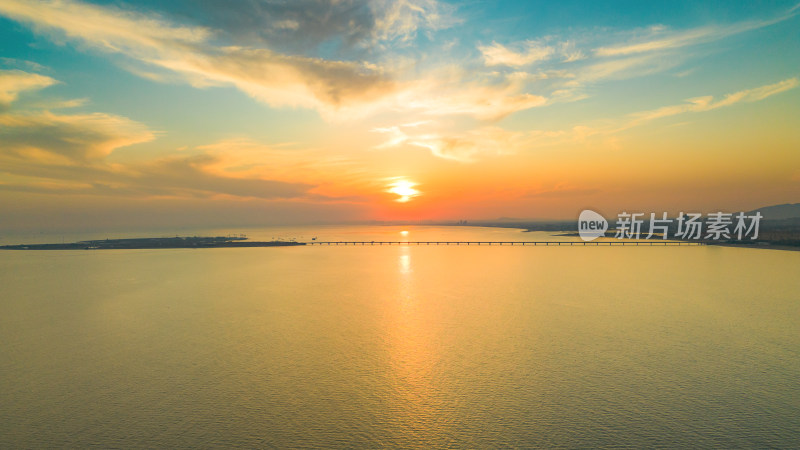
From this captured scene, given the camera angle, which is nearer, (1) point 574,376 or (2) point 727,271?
(1) point 574,376

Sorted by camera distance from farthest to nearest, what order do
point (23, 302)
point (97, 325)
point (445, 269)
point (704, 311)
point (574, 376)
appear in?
point (445, 269) → point (23, 302) → point (704, 311) → point (97, 325) → point (574, 376)

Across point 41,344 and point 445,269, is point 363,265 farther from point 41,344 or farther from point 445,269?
point 41,344

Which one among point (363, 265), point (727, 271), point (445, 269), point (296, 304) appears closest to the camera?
point (296, 304)

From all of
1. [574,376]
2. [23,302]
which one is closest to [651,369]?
[574,376]

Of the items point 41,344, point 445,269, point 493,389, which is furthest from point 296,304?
point 445,269

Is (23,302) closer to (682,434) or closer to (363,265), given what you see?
(363,265)

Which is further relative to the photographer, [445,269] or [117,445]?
[445,269]
